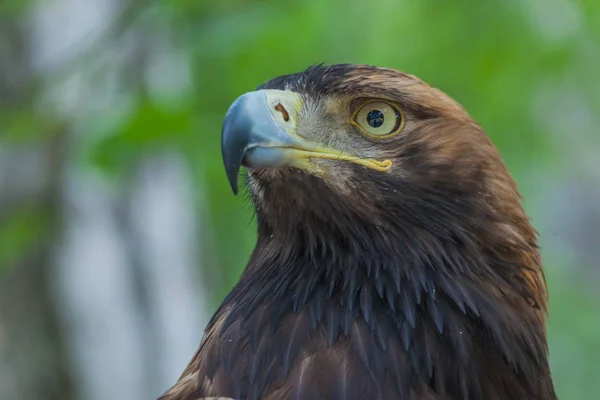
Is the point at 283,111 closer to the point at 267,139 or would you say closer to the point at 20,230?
the point at 267,139

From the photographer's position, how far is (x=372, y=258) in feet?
6.95

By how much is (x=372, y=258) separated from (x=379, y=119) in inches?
14.2

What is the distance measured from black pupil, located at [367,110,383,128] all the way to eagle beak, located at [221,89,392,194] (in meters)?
0.10

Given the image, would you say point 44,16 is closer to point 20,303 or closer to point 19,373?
point 20,303

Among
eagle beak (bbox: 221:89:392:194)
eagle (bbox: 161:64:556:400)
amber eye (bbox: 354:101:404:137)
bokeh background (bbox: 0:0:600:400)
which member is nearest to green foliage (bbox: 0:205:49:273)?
bokeh background (bbox: 0:0:600:400)

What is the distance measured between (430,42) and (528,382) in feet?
7.12

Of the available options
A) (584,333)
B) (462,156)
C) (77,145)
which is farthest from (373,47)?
(584,333)

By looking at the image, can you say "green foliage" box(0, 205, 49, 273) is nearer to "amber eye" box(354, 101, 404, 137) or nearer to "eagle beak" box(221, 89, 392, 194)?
"eagle beak" box(221, 89, 392, 194)

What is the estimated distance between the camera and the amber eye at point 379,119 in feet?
7.23

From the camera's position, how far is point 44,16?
6.17m

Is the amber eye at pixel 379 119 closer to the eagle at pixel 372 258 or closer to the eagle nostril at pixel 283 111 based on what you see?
the eagle at pixel 372 258

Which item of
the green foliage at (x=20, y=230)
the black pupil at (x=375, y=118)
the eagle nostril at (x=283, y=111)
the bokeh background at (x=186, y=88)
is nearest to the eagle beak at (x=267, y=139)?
the eagle nostril at (x=283, y=111)

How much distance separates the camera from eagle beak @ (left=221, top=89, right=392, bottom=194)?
2.00m

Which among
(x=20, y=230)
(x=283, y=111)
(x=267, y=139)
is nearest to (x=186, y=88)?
(x=20, y=230)
